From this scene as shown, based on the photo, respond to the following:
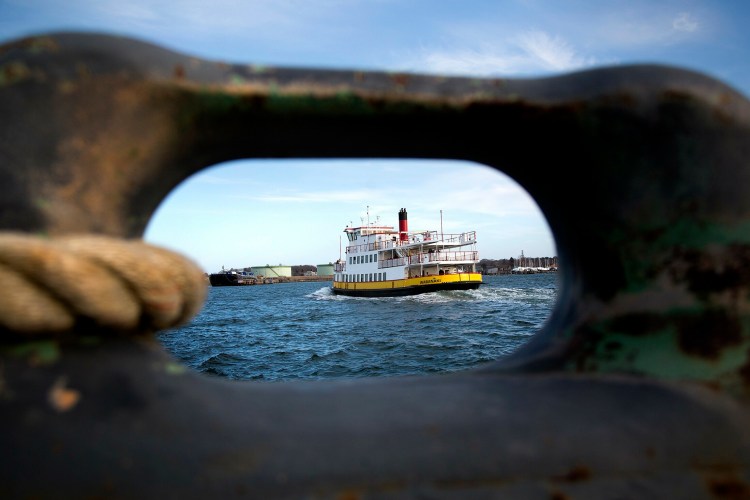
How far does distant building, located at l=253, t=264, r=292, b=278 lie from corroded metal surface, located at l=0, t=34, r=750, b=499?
98.7 metres

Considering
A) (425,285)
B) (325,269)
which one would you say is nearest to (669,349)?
(425,285)

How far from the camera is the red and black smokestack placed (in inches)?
1264

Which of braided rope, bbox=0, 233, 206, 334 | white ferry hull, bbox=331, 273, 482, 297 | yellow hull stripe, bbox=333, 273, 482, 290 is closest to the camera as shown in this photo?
braided rope, bbox=0, 233, 206, 334

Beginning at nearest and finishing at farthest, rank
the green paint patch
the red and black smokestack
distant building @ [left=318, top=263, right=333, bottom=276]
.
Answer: the green paint patch, the red and black smokestack, distant building @ [left=318, top=263, right=333, bottom=276]

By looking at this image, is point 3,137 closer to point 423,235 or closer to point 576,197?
point 576,197

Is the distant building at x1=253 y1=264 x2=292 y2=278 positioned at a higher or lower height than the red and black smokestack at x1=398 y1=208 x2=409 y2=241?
lower

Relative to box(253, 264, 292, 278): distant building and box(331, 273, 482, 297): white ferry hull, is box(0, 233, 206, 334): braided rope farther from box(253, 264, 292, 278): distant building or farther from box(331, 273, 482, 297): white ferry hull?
box(253, 264, 292, 278): distant building

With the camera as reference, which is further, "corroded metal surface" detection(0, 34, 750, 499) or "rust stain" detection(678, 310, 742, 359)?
"rust stain" detection(678, 310, 742, 359)

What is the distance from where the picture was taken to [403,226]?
107 feet

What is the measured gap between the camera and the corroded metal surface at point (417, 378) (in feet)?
2.58

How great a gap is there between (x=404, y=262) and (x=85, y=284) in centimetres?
2956

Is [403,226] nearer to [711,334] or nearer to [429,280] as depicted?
[429,280]

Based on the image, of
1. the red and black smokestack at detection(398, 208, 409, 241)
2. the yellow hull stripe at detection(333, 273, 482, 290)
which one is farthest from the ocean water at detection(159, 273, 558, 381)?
the red and black smokestack at detection(398, 208, 409, 241)

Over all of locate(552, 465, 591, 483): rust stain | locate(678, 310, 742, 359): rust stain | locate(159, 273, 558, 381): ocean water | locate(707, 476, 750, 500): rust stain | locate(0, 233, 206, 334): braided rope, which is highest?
locate(0, 233, 206, 334): braided rope
